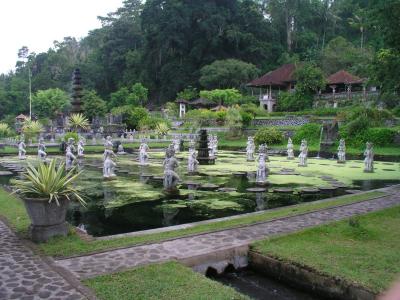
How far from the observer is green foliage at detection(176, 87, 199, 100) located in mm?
64375

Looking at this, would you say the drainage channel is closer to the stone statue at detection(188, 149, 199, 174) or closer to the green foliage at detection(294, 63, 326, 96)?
the stone statue at detection(188, 149, 199, 174)

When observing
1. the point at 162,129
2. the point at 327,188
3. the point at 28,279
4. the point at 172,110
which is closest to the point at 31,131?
the point at 162,129

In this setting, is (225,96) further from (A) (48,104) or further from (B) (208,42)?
(A) (48,104)

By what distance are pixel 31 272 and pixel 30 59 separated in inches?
3988

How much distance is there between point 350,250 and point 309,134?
29541 mm

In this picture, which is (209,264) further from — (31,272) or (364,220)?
(364,220)

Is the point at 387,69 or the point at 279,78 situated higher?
the point at 279,78

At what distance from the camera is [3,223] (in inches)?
333

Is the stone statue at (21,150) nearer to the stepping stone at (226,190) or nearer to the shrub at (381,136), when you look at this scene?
the stepping stone at (226,190)

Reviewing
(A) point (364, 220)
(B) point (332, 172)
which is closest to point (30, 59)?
(B) point (332, 172)

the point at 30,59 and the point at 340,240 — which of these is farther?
the point at 30,59

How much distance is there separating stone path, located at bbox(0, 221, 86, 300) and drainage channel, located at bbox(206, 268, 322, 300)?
239cm

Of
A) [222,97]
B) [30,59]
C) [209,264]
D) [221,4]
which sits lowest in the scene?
[209,264]

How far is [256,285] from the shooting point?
639 centimetres
